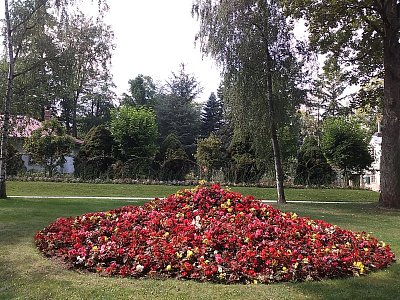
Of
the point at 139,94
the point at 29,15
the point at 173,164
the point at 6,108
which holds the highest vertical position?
the point at 139,94

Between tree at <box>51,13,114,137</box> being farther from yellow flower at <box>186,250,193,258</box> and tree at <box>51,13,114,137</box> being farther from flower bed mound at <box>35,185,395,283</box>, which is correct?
yellow flower at <box>186,250,193,258</box>

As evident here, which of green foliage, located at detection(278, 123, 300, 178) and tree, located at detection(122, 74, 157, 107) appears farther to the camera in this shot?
tree, located at detection(122, 74, 157, 107)

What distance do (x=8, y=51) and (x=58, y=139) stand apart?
831cm

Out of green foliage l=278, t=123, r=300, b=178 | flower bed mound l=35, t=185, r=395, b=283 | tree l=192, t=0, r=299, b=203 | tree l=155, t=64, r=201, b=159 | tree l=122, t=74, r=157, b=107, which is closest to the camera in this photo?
flower bed mound l=35, t=185, r=395, b=283

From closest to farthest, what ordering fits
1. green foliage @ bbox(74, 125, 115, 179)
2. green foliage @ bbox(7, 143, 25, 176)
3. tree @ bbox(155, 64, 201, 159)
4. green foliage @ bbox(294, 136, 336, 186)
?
green foliage @ bbox(74, 125, 115, 179), green foliage @ bbox(7, 143, 25, 176), green foliage @ bbox(294, 136, 336, 186), tree @ bbox(155, 64, 201, 159)

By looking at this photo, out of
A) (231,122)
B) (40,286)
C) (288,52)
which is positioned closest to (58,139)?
(231,122)

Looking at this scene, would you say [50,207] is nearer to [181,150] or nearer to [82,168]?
[82,168]

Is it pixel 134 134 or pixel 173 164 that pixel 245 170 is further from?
pixel 134 134

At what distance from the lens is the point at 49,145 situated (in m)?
21.1

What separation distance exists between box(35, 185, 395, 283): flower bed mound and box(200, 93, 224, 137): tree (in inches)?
1347

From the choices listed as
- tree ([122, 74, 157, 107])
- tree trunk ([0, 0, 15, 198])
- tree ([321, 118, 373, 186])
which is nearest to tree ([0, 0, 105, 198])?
tree trunk ([0, 0, 15, 198])

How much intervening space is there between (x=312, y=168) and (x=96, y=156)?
11098 mm

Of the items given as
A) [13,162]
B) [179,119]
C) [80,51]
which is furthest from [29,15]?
[179,119]

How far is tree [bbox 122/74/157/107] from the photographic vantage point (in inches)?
1815
